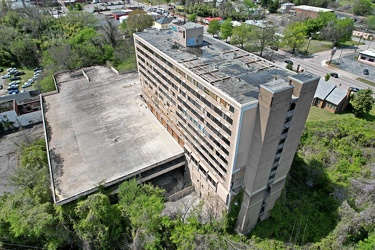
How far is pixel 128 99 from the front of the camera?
65.1 meters

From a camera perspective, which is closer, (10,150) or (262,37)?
(10,150)

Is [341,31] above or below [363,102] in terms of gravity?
above

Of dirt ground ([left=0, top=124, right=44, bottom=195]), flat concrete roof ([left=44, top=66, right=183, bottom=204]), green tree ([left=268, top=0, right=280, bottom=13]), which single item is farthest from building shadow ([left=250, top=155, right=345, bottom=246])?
green tree ([left=268, top=0, right=280, bottom=13])

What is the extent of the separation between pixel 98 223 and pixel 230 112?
25571mm

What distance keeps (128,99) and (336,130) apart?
50609mm

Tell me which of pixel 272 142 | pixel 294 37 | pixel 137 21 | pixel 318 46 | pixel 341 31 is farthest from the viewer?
pixel 318 46

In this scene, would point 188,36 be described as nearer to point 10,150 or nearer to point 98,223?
point 98,223

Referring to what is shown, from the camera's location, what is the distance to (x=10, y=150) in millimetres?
58656

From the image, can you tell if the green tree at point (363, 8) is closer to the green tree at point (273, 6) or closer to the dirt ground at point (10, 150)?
the green tree at point (273, 6)

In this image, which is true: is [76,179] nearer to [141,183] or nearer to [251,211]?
[141,183]

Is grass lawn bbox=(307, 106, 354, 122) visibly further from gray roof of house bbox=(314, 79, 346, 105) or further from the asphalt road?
Answer: the asphalt road

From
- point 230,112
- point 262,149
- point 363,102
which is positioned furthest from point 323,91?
point 230,112

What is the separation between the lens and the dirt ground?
168 feet

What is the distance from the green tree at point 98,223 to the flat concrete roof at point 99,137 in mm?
3795
